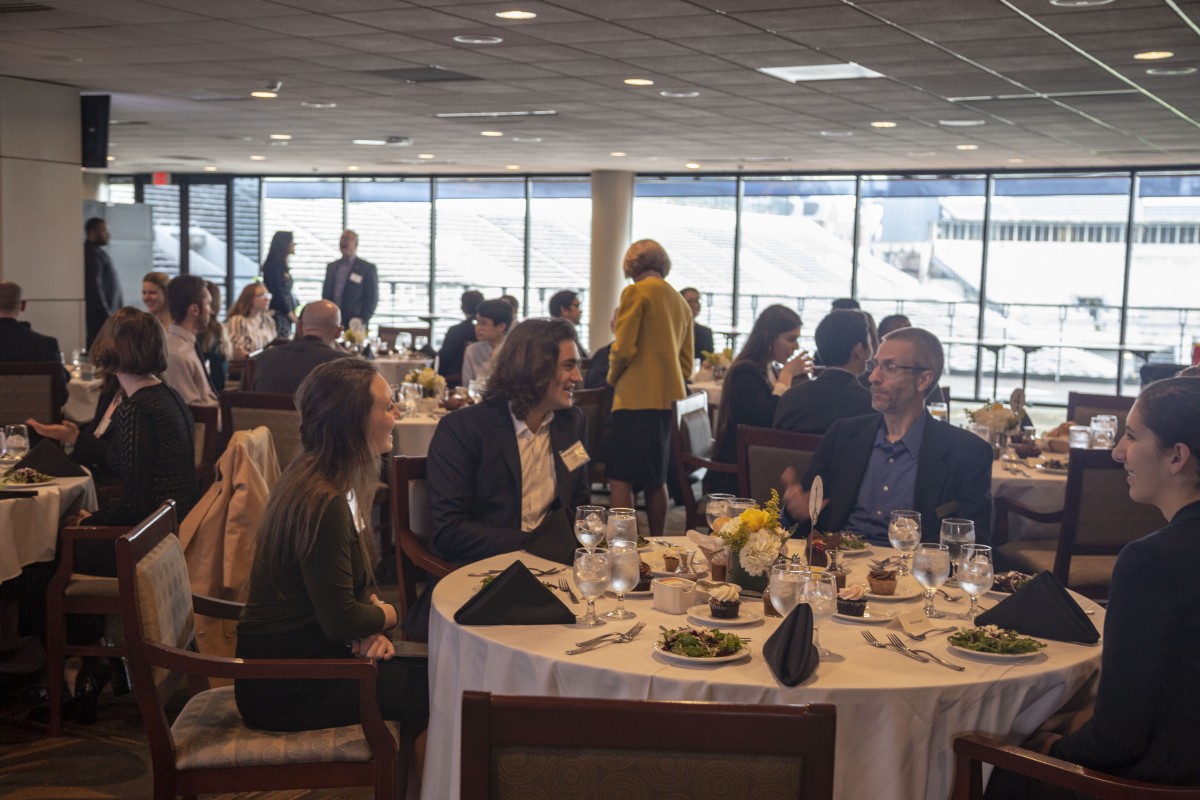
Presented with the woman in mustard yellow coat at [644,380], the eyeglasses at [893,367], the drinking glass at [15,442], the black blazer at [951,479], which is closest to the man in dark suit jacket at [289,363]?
the woman in mustard yellow coat at [644,380]

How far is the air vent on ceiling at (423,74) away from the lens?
823 centimetres

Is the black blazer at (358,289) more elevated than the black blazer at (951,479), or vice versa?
the black blazer at (358,289)

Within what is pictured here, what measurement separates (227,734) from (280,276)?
1116 centimetres

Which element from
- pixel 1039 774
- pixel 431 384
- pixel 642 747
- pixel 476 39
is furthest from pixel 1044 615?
pixel 476 39

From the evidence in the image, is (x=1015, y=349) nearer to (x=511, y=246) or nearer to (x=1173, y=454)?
(x=511, y=246)

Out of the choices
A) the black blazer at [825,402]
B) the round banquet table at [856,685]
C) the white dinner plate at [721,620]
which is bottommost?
the round banquet table at [856,685]

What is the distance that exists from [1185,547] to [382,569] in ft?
15.8

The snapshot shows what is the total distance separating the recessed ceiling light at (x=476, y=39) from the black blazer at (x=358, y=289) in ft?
21.2

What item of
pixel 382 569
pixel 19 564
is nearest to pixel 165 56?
pixel 382 569

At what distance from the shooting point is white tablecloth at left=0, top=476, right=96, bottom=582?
4090 mm

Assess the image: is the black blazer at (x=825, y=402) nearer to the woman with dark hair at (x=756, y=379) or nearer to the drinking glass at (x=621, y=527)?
the woman with dark hair at (x=756, y=379)

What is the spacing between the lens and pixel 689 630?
2500 millimetres

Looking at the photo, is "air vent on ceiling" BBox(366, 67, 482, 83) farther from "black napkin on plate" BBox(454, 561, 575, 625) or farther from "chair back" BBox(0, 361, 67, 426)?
"black napkin on plate" BBox(454, 561, 575, 625)

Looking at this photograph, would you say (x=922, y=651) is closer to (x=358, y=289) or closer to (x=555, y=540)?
(x=555, y=540)
